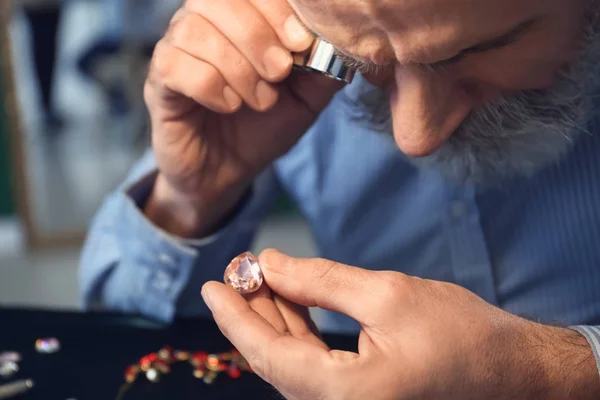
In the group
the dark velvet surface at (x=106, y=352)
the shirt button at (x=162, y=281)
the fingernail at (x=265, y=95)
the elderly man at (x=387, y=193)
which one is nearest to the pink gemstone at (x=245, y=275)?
the elderly man at (x=387, y=193)

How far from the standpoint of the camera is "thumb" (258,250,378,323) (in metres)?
0.57

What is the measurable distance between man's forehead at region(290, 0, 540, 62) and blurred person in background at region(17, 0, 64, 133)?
1925 mm

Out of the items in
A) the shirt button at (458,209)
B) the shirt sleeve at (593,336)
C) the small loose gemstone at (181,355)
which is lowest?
the small loose gemstone at (181,355)

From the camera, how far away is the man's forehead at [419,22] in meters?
0.59

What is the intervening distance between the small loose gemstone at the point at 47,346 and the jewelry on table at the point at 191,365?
0.11 m

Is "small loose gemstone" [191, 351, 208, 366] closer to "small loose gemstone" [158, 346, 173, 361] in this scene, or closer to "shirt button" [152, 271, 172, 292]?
"small loose gemstone" [158, 346, 173, 361]

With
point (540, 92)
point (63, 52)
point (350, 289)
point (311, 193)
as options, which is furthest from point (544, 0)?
point (63, 52)

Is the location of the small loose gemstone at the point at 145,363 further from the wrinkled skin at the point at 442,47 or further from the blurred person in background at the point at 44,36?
the blurred person in background at the point at 44,36

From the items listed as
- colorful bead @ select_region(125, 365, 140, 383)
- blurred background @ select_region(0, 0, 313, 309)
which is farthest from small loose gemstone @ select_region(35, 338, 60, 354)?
blurred background @ select_region(0, 0, 313, 309)

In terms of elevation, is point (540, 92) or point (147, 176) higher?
point (540, 92)

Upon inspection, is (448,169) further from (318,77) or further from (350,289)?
(350,289)

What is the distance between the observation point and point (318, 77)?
0.85 m

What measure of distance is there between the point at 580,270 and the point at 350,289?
581 mm

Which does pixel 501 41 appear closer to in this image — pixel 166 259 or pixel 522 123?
pixel 522 123
